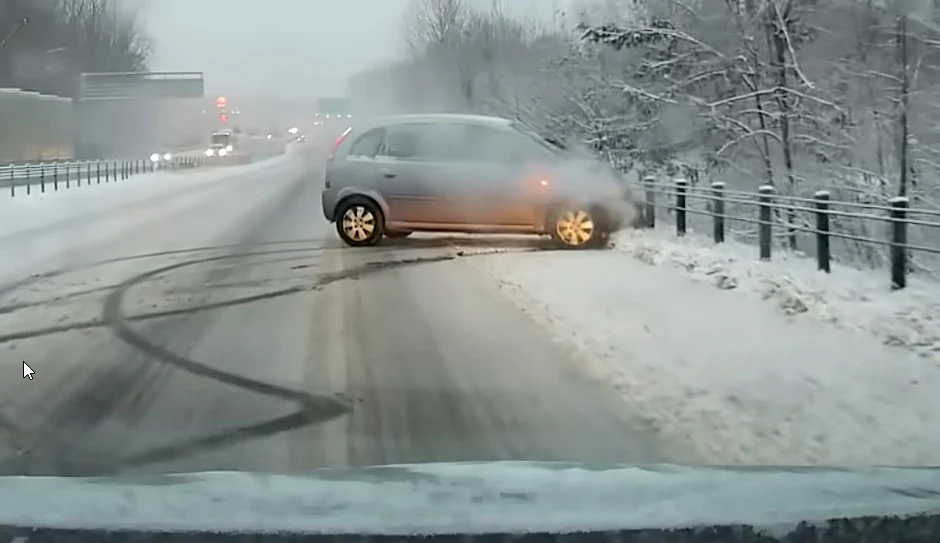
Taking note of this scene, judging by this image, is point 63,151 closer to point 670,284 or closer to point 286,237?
point 286,237

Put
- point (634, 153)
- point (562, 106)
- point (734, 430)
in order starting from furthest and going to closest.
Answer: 1. point (562, 106)
2. point (634, 153)
3. point (734, 430)

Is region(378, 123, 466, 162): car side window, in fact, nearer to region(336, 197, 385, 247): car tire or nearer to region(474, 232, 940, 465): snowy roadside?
region(336, 197, 385, 247): car tire

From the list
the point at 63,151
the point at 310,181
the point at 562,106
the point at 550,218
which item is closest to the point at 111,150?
the point at 63,151

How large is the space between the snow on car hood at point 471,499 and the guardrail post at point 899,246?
8519 mm

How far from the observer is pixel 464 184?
18047mm

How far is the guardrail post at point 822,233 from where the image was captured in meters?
13.8

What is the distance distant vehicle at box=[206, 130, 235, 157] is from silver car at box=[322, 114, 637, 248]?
1385 inches

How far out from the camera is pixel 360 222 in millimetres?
18344

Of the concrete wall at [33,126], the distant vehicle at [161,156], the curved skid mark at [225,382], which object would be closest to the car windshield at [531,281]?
the curved skid mark at [225,382]

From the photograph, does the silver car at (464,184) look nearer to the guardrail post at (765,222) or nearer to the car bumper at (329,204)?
the car bumper at (329,204)

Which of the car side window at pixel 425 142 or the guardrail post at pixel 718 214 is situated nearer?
the guardrail post at pixel 718 214

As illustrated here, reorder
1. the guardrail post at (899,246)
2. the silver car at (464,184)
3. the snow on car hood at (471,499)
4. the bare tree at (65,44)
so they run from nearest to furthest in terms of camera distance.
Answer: the snow on car hood at (471,499)
the guardrail post at (899,246)
the silver car at (464,184)
the bare tree at (65,44)

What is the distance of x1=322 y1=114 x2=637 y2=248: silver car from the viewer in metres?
17.8

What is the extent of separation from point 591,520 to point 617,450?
3.43 m
